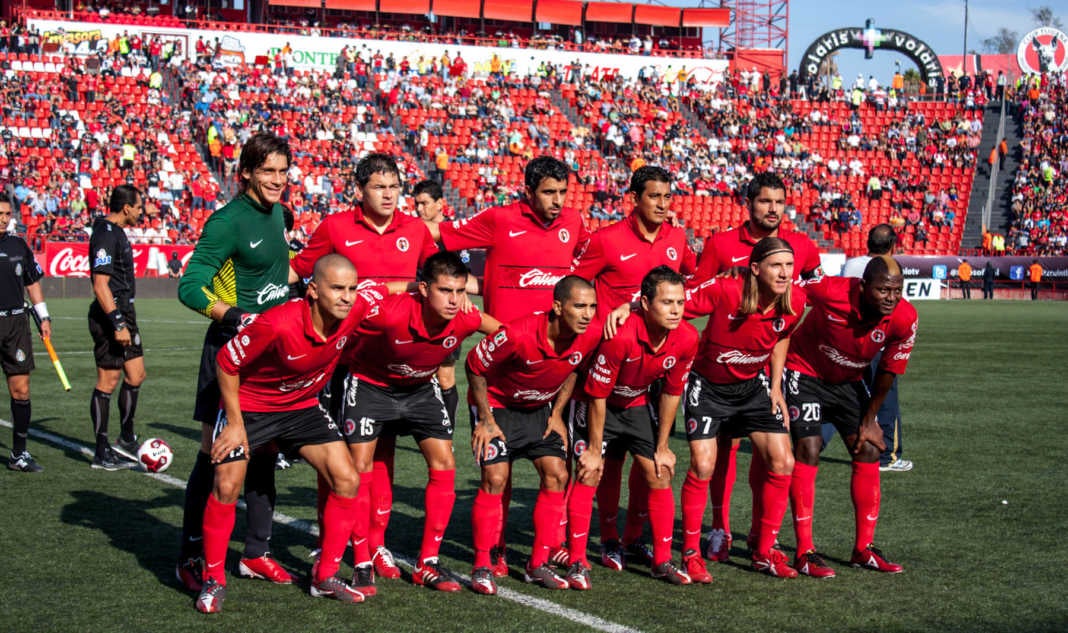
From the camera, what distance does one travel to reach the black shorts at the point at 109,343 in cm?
1036

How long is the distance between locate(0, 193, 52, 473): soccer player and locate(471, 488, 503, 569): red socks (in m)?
4.92

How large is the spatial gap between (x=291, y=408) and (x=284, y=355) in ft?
1.47

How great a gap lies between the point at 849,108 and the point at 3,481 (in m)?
45.0

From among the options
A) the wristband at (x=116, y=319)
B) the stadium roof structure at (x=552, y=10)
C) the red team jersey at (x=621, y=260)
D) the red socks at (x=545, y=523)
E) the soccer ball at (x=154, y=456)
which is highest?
the stadium roof structure at (x=552, y=10)

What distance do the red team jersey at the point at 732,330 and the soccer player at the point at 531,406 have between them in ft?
2.73

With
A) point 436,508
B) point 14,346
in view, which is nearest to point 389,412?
point 436,508

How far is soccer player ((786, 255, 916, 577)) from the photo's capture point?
280 inches

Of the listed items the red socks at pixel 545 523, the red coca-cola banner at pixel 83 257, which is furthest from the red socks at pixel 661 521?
the red coca-cola banner at pixel 83 257

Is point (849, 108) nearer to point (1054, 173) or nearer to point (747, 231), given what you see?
point (1054, 173)

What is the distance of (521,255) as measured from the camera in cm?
775

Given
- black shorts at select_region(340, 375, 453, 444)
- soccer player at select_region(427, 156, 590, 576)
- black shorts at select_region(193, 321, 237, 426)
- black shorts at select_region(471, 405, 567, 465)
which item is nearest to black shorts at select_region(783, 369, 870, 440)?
black shorts at select_region(471, 405, 567, 465)

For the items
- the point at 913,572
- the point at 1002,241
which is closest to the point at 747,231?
the point at 913,572

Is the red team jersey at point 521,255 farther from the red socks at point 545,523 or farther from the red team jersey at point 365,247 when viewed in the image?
the red socks at point 545,523

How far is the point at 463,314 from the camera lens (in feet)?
22.3
